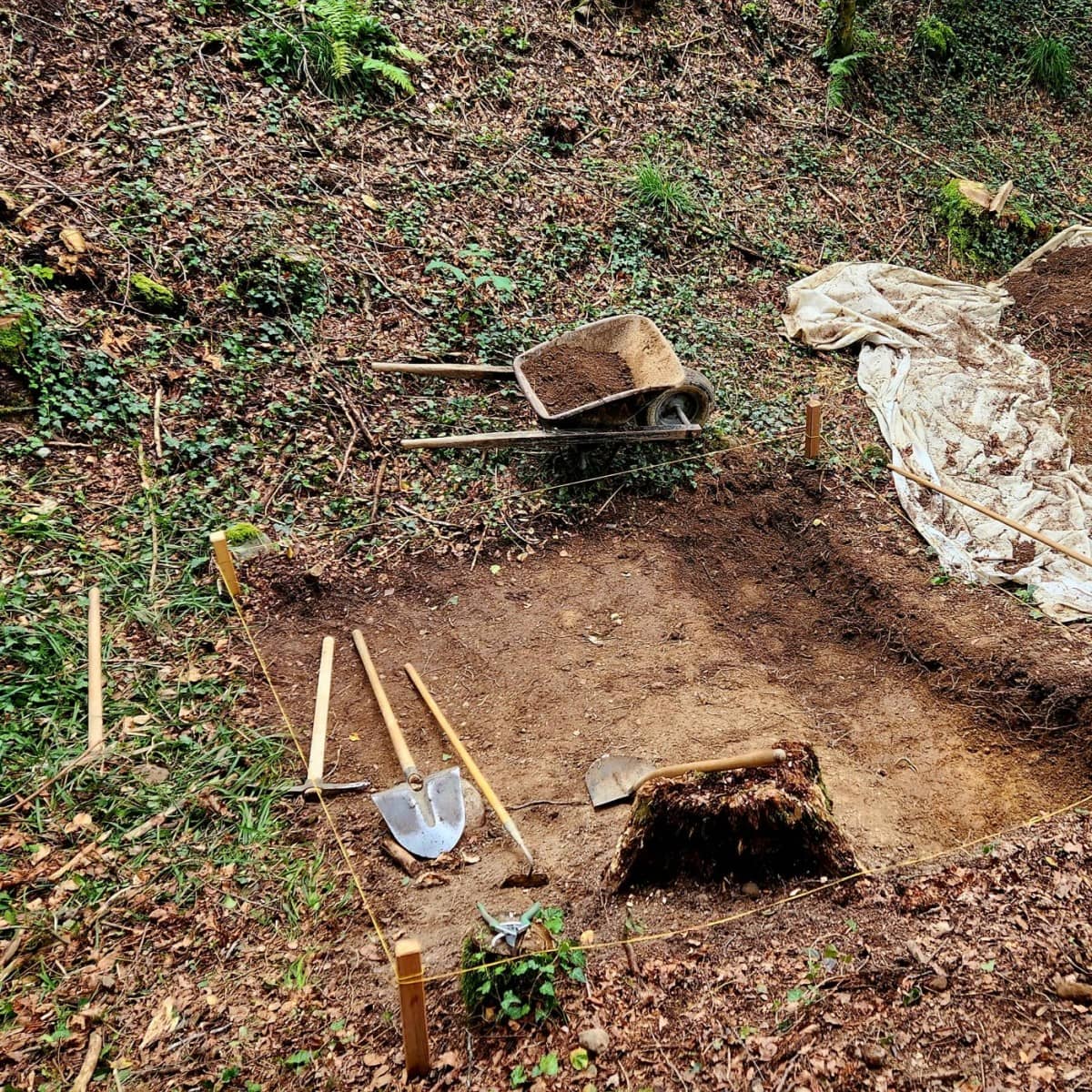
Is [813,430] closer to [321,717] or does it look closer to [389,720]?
[389,720]

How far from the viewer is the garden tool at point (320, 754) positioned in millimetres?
3881

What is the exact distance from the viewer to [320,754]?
4.02 m

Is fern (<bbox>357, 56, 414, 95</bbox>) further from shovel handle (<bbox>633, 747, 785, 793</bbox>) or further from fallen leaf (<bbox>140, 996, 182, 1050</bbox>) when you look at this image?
fallen leaf (<bbox>140, 996, 182, 1050</bbox>)

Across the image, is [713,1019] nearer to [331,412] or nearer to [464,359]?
[331,412]

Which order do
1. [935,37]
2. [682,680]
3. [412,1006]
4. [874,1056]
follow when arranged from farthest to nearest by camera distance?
[935,37], [682,680], [874,1056], [412,1006]

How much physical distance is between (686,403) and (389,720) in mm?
3522

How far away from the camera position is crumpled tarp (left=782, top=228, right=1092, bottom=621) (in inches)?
214

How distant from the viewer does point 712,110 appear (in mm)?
9523

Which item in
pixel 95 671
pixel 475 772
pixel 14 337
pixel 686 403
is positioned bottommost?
pixel 95 671

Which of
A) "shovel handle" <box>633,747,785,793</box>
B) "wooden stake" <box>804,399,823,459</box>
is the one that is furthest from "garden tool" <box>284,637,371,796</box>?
"wooden stake" <box>804,399,823,459</box>

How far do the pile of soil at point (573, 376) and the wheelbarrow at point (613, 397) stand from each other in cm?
1

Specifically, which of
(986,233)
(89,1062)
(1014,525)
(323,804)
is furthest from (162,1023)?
(986,233)

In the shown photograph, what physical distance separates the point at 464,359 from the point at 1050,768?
496 centimetres

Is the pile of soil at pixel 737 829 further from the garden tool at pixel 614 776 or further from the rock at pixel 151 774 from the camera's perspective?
the rock at pixel 151 774
